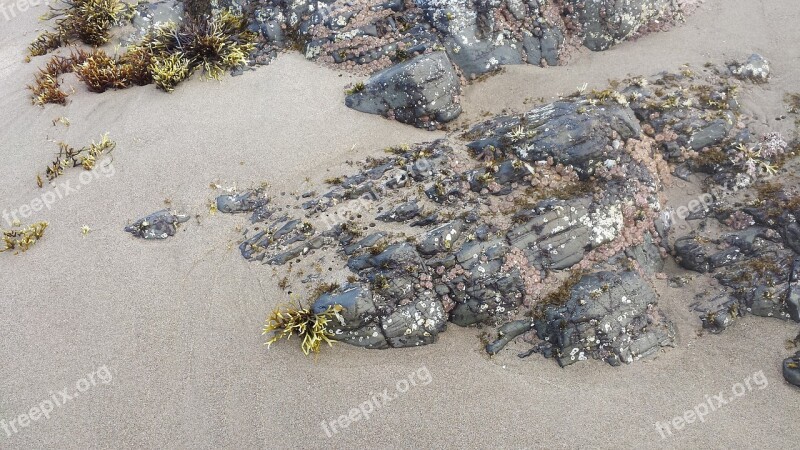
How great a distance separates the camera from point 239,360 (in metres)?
8.01

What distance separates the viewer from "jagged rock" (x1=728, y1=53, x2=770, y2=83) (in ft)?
40.0

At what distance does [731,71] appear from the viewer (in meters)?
12.4

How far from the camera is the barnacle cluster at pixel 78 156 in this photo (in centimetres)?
→ 1089

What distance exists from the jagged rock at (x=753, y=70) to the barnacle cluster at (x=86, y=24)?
17094 mm

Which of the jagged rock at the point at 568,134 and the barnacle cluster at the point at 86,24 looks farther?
the barnacle cluster at the point at 86,24

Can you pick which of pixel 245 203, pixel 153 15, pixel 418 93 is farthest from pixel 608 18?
pixel 153 15

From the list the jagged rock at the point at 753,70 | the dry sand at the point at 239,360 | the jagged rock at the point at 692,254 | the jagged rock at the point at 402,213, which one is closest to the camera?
the dry sand at the point at 239,360

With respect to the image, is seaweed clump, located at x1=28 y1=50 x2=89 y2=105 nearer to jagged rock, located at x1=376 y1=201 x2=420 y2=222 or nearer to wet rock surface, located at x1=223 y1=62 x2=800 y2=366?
wet rock surface, located at x1=223 y1=62 x2=800 y2=366

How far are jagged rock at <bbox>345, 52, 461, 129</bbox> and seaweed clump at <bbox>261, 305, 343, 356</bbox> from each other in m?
5.58

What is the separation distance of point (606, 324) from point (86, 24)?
15.8 m

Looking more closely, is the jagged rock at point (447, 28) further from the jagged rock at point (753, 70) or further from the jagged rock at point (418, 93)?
the jagged rock at point (753, 70)

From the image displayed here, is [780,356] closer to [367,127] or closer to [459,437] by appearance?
[459,437]

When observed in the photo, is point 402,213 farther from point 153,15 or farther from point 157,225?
point 153,15

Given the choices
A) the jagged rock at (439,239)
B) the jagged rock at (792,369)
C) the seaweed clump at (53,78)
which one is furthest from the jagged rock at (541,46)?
the seaweed clump at (53,78)
